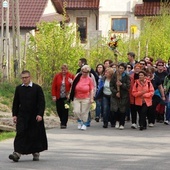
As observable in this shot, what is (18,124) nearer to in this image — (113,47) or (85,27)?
(113,47)

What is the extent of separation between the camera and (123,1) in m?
66.1

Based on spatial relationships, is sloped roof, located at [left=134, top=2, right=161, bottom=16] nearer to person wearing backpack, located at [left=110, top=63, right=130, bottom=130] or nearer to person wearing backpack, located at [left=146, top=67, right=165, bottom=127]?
person wearing backpack, located at [left=146, top=67, right=165, bottom=127]

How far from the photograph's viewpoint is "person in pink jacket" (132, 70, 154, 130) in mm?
23197

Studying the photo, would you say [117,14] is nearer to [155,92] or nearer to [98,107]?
[98,107]

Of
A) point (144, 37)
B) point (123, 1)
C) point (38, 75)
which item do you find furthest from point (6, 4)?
point (123, 1)

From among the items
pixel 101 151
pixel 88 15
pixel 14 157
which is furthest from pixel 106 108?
pixel 88 15

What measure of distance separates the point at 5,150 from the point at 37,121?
5.99ft

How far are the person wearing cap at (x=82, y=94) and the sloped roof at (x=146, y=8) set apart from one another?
138 ft

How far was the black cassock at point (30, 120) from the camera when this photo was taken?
1633 cm

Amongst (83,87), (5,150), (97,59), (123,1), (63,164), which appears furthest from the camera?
(123,1)

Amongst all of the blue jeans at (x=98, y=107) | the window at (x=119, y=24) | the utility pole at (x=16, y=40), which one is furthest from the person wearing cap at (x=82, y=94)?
the window at (x=119, y=24)

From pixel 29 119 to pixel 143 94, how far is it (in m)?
7.28

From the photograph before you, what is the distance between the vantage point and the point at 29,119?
16.4 metres

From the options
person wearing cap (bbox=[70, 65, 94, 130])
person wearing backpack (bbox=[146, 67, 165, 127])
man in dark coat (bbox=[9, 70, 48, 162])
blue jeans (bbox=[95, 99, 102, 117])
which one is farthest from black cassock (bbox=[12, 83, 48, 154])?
blue jeans (bbox=[95, 99, 102, 117])
